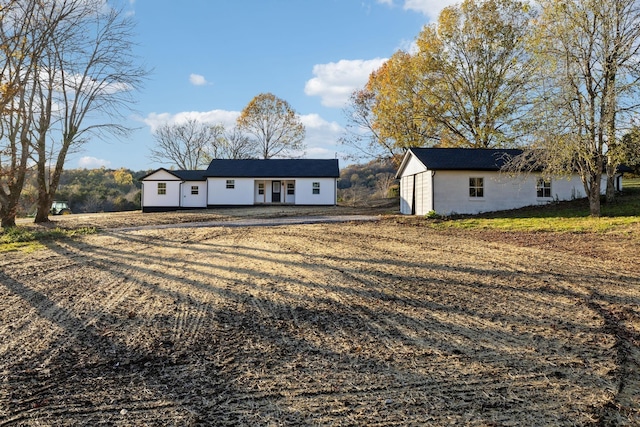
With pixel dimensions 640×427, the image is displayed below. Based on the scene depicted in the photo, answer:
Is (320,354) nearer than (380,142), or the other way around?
(320,354)

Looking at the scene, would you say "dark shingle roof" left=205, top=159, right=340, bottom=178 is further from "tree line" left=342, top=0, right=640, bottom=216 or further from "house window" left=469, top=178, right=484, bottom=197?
"house window" left=469, top=178, right=484, bottom=197

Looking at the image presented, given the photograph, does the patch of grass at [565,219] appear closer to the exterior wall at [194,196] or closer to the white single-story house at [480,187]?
the white single-story house at [480,187]

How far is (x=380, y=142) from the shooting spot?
1219 inches

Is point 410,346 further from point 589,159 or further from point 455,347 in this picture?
point 589,159

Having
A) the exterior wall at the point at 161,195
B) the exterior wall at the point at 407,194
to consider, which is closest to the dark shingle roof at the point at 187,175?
the exterior wall at the point at 161,195

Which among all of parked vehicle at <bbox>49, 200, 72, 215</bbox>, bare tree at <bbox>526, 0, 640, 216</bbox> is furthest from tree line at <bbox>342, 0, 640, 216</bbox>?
parked vehicle at <bbox>49, 200, 72, 215</bbox>

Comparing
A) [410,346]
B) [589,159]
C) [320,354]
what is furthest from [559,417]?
[589,159]

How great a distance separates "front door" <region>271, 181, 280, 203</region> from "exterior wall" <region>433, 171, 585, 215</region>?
1564 cm

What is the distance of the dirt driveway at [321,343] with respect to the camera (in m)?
2.74

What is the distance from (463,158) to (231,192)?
58.0 ft

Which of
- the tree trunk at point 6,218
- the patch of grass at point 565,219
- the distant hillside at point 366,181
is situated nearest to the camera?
the patch of grass at point 565,219

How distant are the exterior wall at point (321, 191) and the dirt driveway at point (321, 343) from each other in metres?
23.2

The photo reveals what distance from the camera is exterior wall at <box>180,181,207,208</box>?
30.8 meters

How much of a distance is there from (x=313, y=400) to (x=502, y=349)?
1.97 meters
